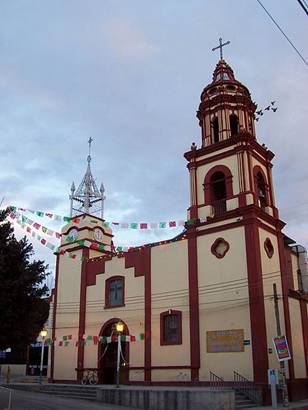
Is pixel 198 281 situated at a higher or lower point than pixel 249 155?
lower

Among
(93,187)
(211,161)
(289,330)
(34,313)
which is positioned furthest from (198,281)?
(93,187)

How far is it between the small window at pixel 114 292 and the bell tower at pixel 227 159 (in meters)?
6.78

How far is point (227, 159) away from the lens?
28.7 metres

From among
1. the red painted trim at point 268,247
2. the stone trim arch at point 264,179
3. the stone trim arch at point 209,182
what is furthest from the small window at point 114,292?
the stone trim arch at point 264,179

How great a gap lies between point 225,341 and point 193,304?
2.79 m

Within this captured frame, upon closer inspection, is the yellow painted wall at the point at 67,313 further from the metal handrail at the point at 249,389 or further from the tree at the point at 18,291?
the tree at the point at 18,291

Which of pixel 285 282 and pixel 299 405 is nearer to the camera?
pixel 299 405

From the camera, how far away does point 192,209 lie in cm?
2897

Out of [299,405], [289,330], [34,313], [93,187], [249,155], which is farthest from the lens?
[93,187]

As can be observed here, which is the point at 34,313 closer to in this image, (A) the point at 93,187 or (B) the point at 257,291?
(B) the point at 257,291

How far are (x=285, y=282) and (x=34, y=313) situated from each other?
48.7 feet

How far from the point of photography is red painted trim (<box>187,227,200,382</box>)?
84.2 ft

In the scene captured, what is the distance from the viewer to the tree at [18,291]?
17297 mm

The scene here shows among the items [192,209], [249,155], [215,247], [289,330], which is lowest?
[289,330]
